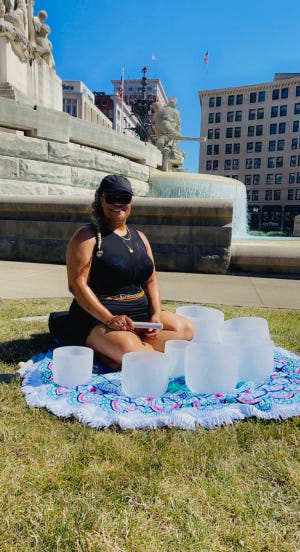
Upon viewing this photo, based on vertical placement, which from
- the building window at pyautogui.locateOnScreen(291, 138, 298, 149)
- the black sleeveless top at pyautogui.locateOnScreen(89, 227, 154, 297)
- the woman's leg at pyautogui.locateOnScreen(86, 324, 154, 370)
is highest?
the building window at pyautogui.locateOnScreen(291, 138, 298, 149)

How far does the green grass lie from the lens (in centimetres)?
120

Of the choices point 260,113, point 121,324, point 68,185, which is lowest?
point 121,324

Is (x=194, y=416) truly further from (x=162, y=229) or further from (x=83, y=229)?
(x=162, y=229)

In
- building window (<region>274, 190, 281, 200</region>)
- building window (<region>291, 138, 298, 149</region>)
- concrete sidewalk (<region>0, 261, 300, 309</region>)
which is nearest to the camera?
concrete sidewalk (<region>0, 261, 300, 309</region>)

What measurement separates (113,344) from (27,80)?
13.3 meters

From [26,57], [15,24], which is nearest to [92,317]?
[15,24]

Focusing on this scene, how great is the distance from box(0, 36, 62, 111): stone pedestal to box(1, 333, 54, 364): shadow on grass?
1024 centimetres

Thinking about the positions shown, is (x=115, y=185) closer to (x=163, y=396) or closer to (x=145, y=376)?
(x=145, y=376)

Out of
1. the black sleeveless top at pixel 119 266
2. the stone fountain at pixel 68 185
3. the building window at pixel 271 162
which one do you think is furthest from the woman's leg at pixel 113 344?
the building window at pixel 271 162

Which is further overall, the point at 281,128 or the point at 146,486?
the point at 281,128

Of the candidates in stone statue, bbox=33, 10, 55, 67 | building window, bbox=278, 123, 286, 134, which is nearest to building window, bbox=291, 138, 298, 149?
building window, bbox=278, 123, 286, 134

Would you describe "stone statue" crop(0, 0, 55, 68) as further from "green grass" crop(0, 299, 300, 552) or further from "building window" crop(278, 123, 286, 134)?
"building window" crop(278, 123, 286, 134)

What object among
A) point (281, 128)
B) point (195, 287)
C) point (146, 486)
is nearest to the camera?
point (146, 486)

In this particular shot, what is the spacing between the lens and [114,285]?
8.70 feet
